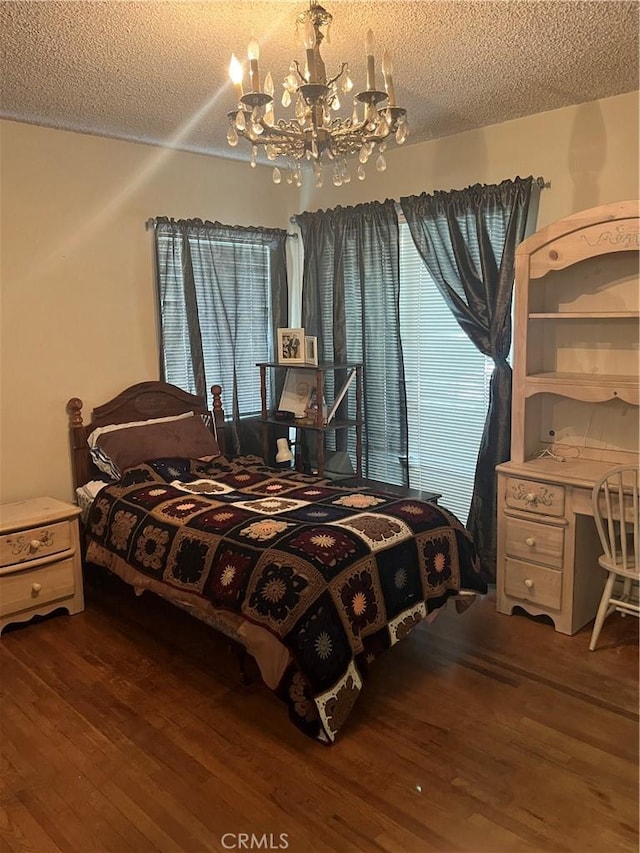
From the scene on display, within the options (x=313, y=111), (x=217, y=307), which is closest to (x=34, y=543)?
(x=217, y=307)

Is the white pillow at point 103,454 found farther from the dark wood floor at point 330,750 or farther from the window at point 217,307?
the dark wood floor at point 330,750

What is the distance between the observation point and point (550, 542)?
3250mm

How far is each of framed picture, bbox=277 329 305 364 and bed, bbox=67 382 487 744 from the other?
2.64 ft

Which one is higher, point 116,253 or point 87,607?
point 116,253

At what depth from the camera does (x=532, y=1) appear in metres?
2.27

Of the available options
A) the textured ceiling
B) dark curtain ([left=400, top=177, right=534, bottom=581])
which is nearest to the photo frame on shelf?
dark curtain ([left=400, top=177, right=534, bottom=581])

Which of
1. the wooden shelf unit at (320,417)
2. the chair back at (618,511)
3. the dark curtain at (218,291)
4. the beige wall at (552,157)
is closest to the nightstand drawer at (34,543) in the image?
the dark curtain at (218,291)

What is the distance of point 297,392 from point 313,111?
2.49 m

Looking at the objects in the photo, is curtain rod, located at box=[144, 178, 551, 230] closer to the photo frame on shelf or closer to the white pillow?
the photo frame on shelf

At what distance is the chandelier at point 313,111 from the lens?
2.13 meters

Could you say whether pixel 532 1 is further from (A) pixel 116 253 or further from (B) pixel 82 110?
(A) pixel 116 253

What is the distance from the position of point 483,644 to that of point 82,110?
3.28 meters

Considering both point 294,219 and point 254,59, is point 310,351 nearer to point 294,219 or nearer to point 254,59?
point 294,219

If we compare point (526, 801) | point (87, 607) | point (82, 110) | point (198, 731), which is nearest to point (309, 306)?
point (82, 110)
